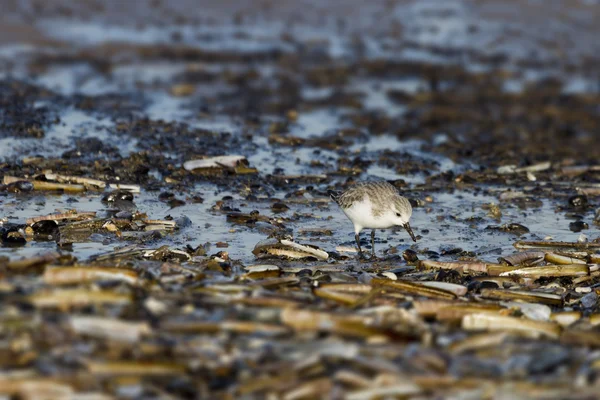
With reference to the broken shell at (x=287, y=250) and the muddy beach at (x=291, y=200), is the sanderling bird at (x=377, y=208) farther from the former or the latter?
the broken shell at (x=287, y=250)

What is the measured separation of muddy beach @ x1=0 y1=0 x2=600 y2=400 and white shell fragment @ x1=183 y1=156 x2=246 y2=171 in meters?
0.03

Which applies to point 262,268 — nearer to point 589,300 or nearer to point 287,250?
point 287,250

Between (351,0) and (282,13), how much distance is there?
7.48 feet

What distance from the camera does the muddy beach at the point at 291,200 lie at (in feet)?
16.0

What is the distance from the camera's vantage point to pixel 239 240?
8.87 meters

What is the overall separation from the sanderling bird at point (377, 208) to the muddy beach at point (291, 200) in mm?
341

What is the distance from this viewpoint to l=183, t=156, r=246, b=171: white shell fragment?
11047mm

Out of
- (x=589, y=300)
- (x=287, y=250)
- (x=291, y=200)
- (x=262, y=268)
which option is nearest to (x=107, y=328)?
(x=262, y=268)

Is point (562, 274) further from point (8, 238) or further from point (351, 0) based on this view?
point (351, 0)

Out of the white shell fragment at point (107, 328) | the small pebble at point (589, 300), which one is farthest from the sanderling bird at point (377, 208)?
the white shell fragment at point (107, 328)

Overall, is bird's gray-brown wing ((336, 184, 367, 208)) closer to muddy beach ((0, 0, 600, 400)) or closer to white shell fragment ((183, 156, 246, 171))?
muddy beach ((0, 0, 600, 400))

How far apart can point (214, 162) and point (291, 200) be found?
1.36m

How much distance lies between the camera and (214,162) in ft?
36.7

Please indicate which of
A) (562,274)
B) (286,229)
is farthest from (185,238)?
(562,274)
